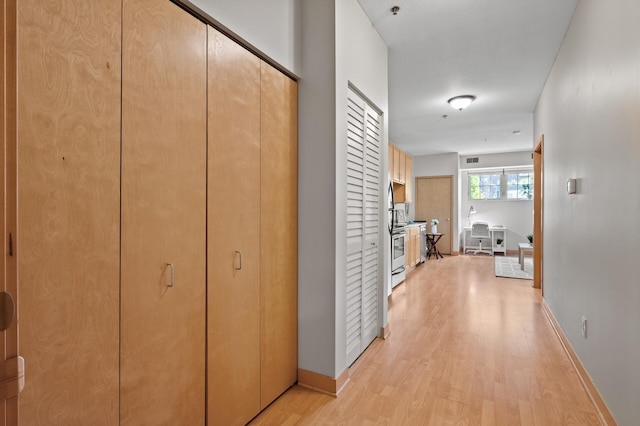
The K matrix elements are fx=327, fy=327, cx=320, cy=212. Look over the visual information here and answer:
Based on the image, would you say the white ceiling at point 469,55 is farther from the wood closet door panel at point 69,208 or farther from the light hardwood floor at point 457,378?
the light hardwood floor at point 457,378

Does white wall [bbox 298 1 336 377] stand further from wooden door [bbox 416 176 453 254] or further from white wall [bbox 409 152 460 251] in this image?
wooden door [bbox 416 176 453 254]

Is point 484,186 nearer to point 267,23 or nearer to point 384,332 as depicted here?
point 384,332

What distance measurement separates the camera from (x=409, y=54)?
10.8ft

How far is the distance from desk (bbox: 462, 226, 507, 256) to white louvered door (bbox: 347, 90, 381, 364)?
23.2 ft

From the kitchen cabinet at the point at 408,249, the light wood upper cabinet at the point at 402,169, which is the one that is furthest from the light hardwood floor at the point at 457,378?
the light wood upper cabinet at the point at 402,169

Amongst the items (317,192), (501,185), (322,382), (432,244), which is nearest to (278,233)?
(317,192)

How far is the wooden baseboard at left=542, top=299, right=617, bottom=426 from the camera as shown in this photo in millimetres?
1798

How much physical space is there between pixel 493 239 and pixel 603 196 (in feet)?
24.6

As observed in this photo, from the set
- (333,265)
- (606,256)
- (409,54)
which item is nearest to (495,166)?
(409,54)

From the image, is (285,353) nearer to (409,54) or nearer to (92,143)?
(92,143)

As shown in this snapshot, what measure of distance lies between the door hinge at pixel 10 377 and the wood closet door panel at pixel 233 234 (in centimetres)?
91

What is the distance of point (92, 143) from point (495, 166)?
9.45 meters

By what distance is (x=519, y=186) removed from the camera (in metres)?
8.80

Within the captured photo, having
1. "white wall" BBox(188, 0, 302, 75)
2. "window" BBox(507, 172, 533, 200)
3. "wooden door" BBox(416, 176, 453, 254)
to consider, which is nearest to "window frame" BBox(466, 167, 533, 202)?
"window" BBox(507, 172, 533, 200)
